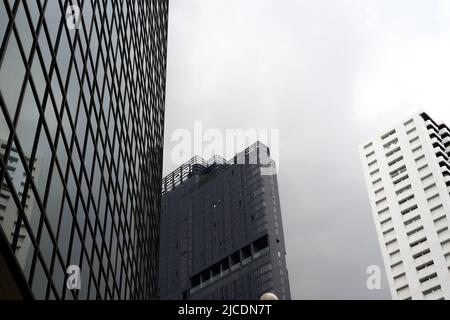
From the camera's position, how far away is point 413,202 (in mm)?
120625

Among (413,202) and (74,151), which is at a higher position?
(413,202)

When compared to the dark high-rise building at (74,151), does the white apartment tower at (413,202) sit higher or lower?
higher

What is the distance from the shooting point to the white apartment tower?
110m

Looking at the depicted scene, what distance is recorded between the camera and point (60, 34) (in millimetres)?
25531

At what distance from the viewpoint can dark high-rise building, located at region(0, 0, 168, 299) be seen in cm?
1950

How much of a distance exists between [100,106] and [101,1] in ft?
18.5

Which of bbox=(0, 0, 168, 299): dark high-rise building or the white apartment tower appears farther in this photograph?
the white apartment tower

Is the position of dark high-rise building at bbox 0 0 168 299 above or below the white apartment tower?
below

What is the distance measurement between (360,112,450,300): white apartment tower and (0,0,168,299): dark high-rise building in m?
72.8

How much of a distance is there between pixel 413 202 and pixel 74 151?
10268 centimetres

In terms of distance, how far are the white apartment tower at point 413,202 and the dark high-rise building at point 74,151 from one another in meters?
72.8

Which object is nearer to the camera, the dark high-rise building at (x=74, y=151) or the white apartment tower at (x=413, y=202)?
the dark high-rise building at (x=74, y=151)

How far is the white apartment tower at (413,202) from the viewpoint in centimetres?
11000

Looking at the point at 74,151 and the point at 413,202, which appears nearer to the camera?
the point at 74,151
